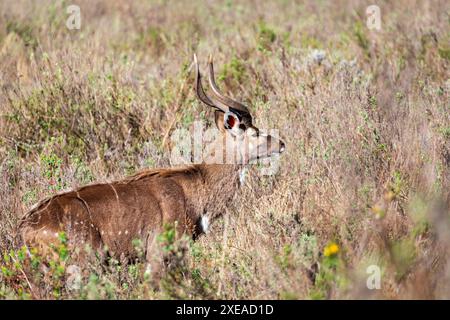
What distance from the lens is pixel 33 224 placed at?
5711mm

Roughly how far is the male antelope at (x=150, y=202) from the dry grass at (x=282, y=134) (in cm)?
23

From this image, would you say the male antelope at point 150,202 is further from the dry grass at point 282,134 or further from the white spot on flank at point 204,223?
the dry grass at point 282,134

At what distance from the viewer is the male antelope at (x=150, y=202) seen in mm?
5758

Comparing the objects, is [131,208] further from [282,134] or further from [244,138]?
[282,134]

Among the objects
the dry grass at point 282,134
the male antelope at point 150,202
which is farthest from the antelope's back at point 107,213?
the dry grass at point 282,134

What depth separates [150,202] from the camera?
629 cm

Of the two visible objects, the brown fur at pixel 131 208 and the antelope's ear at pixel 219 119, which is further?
the antelope's ear at pixel 219 119

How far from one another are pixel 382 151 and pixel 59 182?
A: 124 inches

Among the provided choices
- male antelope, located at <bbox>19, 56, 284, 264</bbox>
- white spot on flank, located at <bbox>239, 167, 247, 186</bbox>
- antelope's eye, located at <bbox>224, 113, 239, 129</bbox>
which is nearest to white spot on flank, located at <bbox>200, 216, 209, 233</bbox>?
male antelope, located at <bbox>19, 56, 284, 264</bbox>

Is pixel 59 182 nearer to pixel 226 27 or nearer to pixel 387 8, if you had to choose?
pixel 226 27
